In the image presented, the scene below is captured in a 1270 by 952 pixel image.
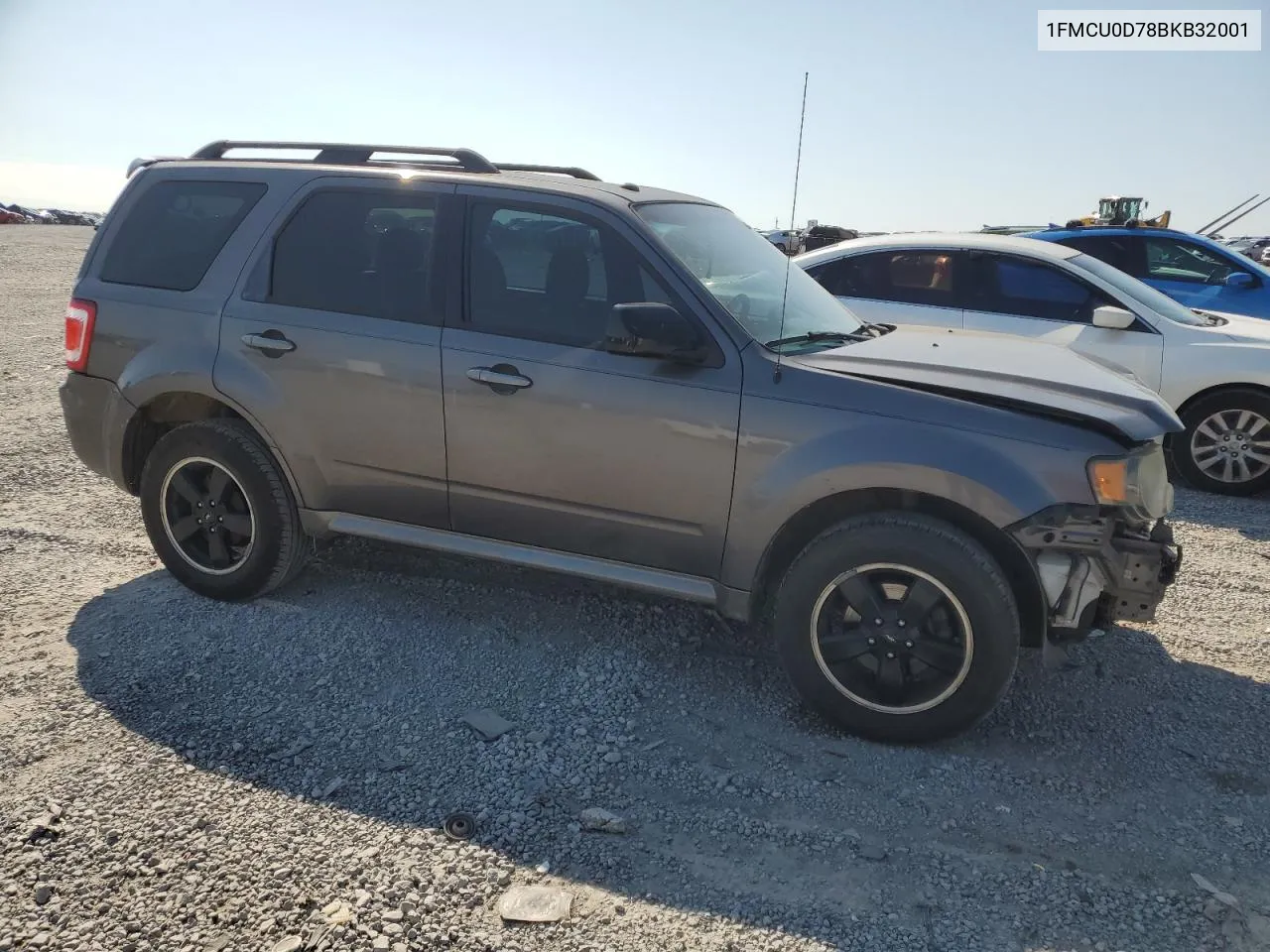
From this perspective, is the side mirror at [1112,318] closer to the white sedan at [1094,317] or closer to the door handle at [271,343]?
the white sedan at [1094,317]

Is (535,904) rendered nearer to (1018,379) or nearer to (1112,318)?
(1018,379)

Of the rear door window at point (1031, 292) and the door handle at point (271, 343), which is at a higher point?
the rear door window at point (1031, 292)

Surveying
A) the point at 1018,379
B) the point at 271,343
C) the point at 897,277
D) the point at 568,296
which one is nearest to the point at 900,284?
the point at 897,277

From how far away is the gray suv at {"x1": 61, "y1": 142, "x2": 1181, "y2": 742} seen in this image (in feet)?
10.5

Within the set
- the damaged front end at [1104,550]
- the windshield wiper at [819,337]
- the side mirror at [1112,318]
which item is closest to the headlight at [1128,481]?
the damaged front end at [1104,550]

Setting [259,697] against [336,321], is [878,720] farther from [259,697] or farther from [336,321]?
[336,321]

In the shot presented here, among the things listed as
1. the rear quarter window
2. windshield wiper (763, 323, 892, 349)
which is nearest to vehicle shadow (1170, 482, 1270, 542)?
windshield wiper (763, 323, 892, 349)

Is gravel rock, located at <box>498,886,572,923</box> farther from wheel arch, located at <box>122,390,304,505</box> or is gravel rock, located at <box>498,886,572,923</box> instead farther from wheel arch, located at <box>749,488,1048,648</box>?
wheel arch, located at <box>122,390,304,505</box>

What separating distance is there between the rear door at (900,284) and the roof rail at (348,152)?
359 centimetres

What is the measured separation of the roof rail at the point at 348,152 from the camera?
4.11 m

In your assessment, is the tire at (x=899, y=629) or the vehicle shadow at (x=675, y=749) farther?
the tire at (x=899, y=629)

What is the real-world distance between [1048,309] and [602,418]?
4.57 metres

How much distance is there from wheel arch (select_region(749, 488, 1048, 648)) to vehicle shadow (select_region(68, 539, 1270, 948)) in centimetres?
53

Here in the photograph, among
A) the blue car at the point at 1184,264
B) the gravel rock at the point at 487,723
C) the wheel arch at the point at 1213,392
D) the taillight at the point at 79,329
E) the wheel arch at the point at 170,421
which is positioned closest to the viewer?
the gravel rock at the point at 487,723
